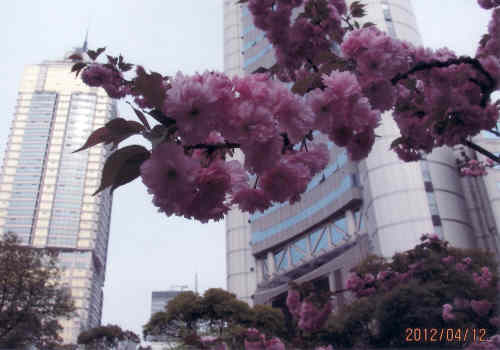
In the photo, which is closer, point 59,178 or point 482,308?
point 482,308

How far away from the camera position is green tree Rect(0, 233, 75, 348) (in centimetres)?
1498

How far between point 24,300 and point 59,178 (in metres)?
81.0

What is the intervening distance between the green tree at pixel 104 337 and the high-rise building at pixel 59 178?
159ft

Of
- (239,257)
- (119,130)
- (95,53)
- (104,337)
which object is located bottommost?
(119,130)

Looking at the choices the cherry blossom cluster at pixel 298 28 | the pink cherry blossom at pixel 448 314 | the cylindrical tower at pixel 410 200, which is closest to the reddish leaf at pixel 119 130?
the cherry blossom cluster at pixel 298 28

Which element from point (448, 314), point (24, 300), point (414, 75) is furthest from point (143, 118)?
point (24, 300)

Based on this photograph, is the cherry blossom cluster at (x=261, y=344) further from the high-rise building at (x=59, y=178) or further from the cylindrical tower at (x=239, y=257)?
the high-rise building at (x=59, y=178)

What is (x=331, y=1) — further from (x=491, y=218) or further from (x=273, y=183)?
(x=491, y=218)

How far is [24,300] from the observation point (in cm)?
1554

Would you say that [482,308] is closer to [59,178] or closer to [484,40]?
[484,40]

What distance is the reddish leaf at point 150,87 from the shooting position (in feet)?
3.21

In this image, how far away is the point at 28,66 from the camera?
95625 mm

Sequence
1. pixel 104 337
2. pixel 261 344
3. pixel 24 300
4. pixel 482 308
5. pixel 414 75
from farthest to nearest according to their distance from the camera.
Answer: pixel 104 337 < pixel 24 300 < pixel 482 308 < pixel 261 344 < pixel 414 75

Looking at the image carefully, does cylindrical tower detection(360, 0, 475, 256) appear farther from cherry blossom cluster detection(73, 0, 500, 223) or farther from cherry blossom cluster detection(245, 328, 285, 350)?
cherry blossom cluster detection(73, 0, 500, 223)
